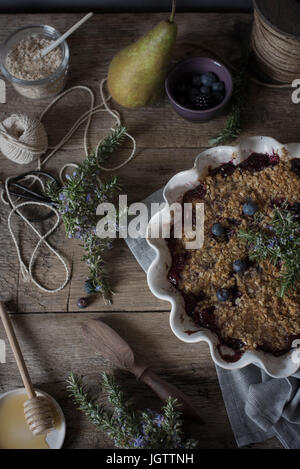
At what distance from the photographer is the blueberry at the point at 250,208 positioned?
148cm

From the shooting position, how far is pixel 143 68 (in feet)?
5.24

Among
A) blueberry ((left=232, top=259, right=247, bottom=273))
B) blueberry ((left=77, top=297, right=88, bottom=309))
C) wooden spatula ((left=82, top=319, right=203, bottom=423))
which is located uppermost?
blueberry ((left=232, top=259, right=247, bottom=273))

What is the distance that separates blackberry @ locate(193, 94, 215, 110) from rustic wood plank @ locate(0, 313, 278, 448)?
0.70 m

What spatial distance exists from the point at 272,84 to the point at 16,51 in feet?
2.92

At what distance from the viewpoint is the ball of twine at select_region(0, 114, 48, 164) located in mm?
1632

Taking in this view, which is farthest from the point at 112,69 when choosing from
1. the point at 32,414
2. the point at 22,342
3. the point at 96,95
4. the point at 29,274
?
the point at 32,414

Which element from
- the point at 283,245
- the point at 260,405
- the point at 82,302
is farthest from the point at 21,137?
the point at 260,405

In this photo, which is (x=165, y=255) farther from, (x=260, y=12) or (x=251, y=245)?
(x=260, y=12)

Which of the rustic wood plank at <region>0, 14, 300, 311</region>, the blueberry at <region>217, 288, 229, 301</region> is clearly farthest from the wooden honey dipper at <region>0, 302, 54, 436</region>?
the blueberry at <region>217, 288, 229, 301</region>

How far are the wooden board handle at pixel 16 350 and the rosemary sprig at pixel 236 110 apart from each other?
883 millimetres

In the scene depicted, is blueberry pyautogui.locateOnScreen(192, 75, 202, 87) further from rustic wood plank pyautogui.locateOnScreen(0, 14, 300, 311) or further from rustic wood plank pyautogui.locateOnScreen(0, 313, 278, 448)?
rustic wood plank pyautogui.locateOnScreen(0, 313, 278, 448)

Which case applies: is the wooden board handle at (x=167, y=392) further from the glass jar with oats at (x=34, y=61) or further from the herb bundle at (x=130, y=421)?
the glass jar with oats at (x=34, y=61)

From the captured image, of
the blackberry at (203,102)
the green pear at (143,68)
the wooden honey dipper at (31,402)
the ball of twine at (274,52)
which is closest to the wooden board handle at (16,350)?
the wooden honey dipper at (31,402)

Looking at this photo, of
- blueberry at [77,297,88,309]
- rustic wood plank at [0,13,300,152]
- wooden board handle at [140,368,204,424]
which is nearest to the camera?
wooden board handle at [140,368,204,424]
